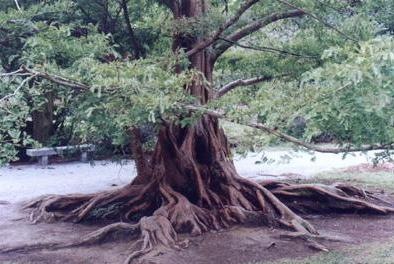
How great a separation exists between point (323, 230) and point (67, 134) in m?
3.72

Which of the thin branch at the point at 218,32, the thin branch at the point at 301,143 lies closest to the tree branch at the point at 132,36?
the thin branch at the point at 218,32

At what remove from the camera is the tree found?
670 cm

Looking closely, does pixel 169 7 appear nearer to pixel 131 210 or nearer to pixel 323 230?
pixel 131 210

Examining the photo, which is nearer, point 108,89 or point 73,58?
point 108,89

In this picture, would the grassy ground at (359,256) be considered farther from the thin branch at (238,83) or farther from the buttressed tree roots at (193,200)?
the thin branch at (238,83)

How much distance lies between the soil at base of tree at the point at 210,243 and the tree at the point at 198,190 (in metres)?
0.18

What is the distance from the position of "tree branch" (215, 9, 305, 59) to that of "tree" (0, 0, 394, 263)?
11mm

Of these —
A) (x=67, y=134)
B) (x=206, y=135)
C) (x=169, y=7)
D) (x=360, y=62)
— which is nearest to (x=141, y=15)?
(x=169, y=7)

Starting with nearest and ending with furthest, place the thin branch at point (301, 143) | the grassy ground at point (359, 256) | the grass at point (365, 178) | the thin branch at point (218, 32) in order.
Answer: the thin branch at point (301, 143), the thin branch at point (218, 32), the grassy ground at point (359, 256), the grass at point (365, 178)

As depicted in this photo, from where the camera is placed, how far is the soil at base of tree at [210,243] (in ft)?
20.7

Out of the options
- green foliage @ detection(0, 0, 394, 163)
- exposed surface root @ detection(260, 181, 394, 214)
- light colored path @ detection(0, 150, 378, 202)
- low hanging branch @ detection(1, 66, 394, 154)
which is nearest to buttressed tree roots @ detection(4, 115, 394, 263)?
exposed surface root @ detection(260, 181, 394, 214)

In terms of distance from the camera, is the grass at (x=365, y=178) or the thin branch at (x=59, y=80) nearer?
the thin branch at (x=59, y=80)

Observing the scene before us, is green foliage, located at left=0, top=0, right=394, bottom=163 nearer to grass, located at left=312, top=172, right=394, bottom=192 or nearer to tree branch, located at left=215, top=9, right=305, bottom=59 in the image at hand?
tree branch, located at left=215, top=9, right=305, bottom=59

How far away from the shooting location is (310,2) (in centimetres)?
555
